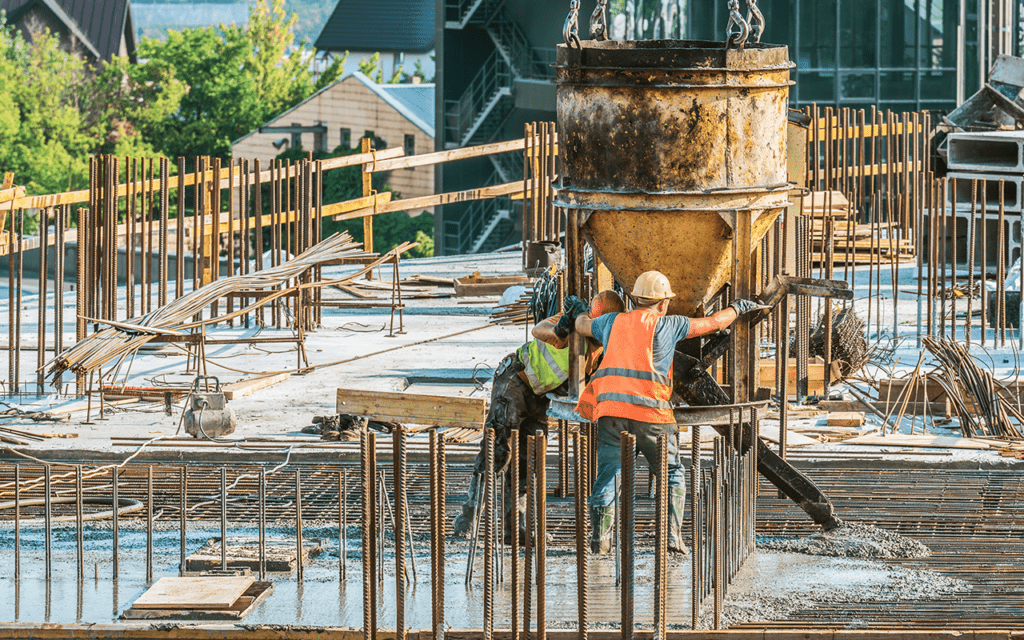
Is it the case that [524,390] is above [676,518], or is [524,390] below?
above

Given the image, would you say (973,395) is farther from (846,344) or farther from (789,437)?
(846,344)

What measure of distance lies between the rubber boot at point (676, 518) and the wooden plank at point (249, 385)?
674 centimetres

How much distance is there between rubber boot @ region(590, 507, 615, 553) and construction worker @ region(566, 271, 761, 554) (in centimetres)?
19

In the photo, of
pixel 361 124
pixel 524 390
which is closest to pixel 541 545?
pixel 524 390

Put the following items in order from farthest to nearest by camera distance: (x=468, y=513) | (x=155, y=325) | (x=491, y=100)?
(x=491, y=100), (x=155, y=325), (x=468, y=513)

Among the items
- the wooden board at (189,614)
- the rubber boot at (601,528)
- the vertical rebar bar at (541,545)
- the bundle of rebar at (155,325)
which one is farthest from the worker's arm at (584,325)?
the bundle of rebar at (155,325)

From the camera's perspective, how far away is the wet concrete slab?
895cm

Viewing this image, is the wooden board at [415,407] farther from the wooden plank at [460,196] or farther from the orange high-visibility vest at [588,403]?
the wooden plank at [460,196]

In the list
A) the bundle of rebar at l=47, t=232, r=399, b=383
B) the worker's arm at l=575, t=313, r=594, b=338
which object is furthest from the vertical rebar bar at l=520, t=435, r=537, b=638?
the bundle of rebar at l=47, t=232, r=399, b=383

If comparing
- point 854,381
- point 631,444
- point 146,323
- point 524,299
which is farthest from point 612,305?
point 524,299

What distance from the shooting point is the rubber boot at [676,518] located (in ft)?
32.6

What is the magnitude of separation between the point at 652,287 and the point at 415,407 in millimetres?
4537

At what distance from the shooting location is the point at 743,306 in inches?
387

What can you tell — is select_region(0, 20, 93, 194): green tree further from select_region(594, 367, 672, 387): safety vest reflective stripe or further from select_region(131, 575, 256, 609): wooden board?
select_region(594, 367, 672, 387): safety vest reflective stripe
